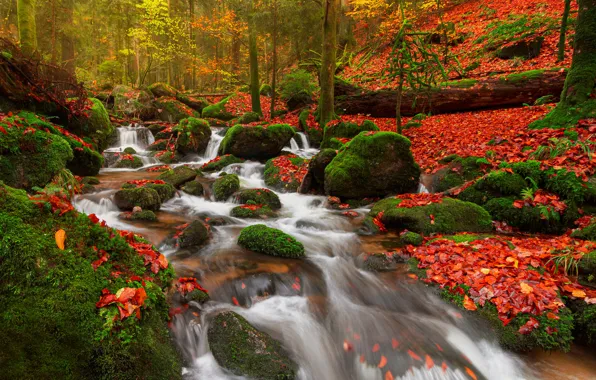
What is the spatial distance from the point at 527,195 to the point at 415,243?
2.46m

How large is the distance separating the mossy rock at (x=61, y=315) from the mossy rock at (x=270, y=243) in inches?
106

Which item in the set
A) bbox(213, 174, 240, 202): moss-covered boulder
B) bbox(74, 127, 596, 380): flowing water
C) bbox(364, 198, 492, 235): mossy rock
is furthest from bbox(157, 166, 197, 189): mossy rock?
bbox(364, 198, 492, 235): mossy rock

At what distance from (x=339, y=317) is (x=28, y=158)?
6.37 m

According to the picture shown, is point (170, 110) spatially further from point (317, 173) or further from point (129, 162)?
point (317, 173)

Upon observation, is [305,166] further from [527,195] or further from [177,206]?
[527,195]

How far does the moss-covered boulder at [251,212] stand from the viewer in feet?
24.5

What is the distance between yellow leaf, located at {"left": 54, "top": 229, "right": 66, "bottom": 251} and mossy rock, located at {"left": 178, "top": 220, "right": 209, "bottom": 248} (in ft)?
9.57

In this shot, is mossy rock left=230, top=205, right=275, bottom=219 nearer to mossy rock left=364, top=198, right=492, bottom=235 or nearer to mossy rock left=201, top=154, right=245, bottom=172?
mossy rock left=364, top=198, right=492, bottom=235

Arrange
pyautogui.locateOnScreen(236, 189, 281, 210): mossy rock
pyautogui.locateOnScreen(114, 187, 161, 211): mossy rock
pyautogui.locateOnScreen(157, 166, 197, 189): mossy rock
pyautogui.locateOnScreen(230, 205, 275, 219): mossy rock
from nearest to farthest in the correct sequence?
pyautogui.locateOnScreen(114, 187, 161, 211): mossy rock → pyautogui.locateOnScreen(230, 205, 275, 219): mossy rock → pyautogui.locateOnScreen(236, 189, 281, 210): mossy rock → pyautogui.locateOnScreen(157, 166, 197, 189): mossy rock

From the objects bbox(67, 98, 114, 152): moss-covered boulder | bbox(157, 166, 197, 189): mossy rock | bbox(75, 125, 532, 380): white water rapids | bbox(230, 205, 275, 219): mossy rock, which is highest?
bbox(67, 98, 114, 152): moss-covered boulder

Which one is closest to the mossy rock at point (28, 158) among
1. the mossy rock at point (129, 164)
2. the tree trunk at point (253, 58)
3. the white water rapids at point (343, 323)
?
the white water rapids at point (343, 323)

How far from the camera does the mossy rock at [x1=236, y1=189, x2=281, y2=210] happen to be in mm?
8203

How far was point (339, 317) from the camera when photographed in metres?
4.14

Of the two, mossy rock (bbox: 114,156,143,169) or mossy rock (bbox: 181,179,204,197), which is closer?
mossy rock (bbox: 181,179,204,197)
